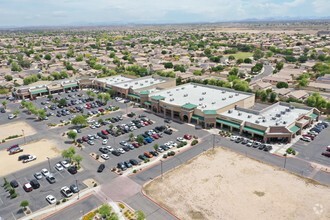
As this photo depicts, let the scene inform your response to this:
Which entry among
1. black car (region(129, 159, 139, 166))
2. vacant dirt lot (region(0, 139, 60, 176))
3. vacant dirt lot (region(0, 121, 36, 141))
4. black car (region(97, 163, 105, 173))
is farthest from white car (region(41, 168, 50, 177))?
vacant dirt lot (region(0, 121, 36, 141))

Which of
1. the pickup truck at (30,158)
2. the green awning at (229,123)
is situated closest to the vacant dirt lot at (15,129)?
the pickup truck at (30,158)

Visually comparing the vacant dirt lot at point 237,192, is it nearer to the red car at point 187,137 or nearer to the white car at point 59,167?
the red car at point 187,137

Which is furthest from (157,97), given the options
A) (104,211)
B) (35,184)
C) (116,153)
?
(104,211)

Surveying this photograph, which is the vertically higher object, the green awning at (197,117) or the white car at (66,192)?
the green awning at (197,117)

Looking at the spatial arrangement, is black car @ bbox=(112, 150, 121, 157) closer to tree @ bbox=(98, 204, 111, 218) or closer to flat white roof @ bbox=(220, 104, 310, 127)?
tree @ bbox=(98, 204, 111, 218)

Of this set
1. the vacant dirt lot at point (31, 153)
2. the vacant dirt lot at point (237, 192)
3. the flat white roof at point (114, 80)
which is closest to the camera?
the vacant dirt lot at point (237, 192)

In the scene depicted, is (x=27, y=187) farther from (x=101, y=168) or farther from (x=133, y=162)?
(x=133, y=162)
